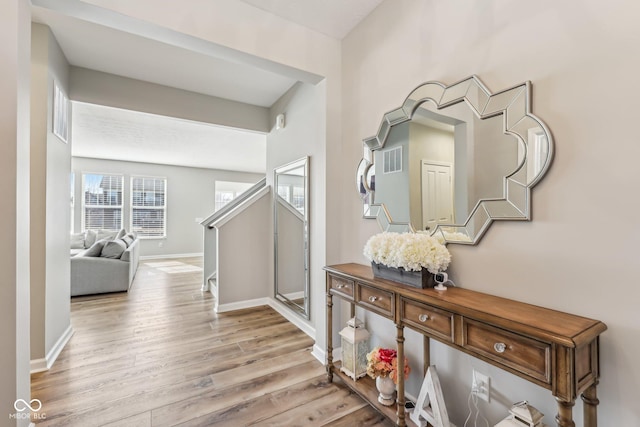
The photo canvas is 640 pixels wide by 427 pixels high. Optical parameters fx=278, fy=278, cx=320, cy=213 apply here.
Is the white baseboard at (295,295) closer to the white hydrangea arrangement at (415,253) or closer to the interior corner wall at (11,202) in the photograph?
the white hydrangea arrangement at (415,253)

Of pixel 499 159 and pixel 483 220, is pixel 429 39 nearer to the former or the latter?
pixel 499 159

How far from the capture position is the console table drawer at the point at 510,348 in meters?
0.96

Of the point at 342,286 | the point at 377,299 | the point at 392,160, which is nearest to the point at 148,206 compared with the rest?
the point at 342,286

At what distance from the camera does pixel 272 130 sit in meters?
3.90

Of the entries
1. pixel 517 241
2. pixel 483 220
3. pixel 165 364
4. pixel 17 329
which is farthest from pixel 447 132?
pixel 165 364

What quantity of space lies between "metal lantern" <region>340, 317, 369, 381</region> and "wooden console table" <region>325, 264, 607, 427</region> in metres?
0.36

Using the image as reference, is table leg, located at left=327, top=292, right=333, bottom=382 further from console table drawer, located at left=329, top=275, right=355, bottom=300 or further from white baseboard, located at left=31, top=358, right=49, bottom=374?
white baseboard, located at left=31, top=358, right=49, bottom=374

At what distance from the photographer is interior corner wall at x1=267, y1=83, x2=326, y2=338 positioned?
7.89 feet

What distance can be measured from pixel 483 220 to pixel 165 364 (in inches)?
100

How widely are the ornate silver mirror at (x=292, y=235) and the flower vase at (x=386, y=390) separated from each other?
4.22 ft

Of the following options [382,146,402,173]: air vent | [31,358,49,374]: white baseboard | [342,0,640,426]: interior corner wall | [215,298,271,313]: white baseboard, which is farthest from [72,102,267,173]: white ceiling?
[342,0,640,426]: interior corner wall

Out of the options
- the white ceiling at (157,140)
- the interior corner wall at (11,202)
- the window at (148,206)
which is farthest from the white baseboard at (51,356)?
the window at (148,206)

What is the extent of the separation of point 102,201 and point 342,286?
321 inches

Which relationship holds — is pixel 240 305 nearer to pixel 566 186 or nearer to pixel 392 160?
pixel 392 160
